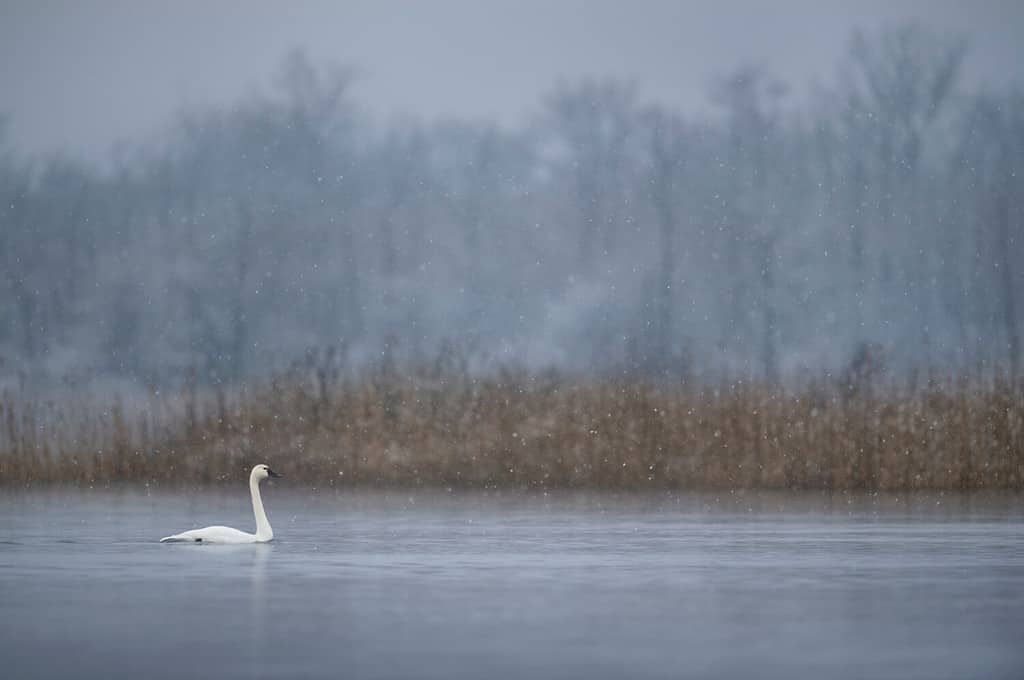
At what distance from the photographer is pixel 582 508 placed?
72.8 feet

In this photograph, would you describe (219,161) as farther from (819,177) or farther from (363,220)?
(819,177)

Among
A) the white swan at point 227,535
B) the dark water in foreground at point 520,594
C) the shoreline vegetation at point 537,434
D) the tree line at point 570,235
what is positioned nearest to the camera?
the dark water in foreground at point 520,594

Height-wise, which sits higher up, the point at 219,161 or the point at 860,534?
the point at 219,161

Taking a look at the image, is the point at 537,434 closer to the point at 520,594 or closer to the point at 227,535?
the point at 227,535

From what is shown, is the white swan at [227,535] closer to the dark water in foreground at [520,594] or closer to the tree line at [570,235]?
the dark water in foreground at [520,594]

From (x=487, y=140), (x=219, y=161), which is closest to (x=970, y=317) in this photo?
(x=487, y=140)

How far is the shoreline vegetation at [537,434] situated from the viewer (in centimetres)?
2434

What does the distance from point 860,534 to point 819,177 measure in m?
38.1

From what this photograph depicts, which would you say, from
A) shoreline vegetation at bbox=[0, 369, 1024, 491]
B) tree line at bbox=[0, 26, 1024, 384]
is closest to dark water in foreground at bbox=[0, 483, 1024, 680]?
shoreline vegetation at bbox=[0, 369, 1024, 491]

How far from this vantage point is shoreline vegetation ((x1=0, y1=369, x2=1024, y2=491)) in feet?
79.9

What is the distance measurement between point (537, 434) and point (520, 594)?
12.5 m

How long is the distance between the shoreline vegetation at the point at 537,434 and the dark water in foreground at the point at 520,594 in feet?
8.84

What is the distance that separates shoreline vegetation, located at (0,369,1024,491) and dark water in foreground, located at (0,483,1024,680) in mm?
2694

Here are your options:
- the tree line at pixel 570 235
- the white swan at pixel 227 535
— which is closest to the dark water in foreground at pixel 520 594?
the white swan at pixel 227 535
